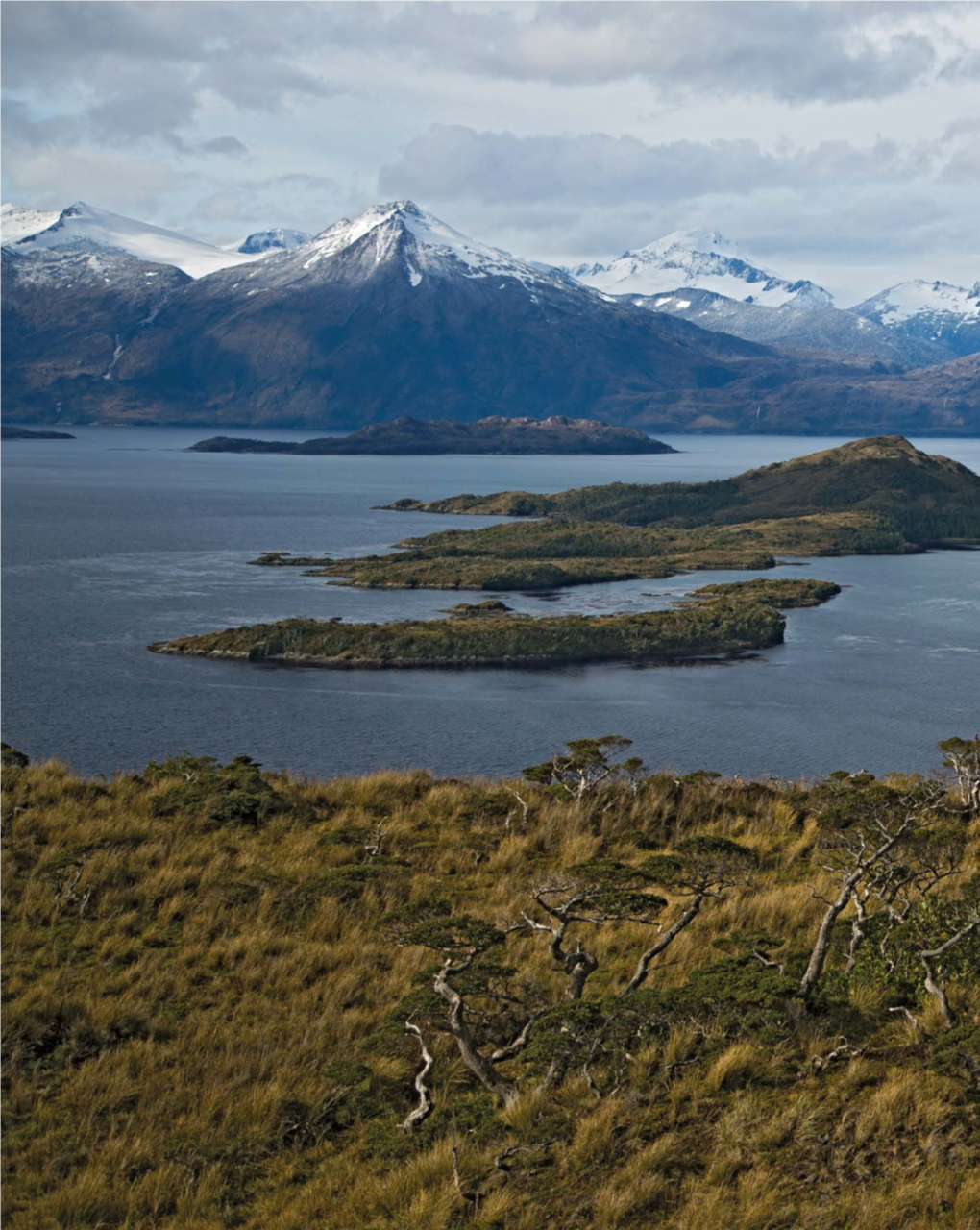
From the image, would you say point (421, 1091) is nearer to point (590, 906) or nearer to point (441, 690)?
point (590, 906)

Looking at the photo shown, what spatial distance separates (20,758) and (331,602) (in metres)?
87.1

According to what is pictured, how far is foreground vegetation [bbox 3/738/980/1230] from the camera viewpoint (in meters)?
11.3

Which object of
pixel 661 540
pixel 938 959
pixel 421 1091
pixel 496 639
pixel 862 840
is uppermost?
pixel 661 540

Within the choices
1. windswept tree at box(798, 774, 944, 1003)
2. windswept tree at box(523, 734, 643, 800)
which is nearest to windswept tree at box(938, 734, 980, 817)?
windswept tree at box(798, 774, 944, 1003)

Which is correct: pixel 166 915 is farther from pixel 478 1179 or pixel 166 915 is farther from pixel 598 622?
pixel 598 622

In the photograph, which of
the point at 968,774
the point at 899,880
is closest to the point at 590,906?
the point at 899,880

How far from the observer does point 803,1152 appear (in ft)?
38.4

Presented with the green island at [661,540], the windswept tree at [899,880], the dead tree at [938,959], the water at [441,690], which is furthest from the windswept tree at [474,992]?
the green island at [661,540]

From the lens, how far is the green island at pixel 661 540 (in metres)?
135

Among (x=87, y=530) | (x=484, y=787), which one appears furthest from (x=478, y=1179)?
(x=87, y=530)

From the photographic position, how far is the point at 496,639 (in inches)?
3784

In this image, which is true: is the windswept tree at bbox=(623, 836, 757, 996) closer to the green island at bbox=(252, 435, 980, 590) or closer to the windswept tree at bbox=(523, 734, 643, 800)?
the windswept tree at bbox=(523, 734, 643, 800)

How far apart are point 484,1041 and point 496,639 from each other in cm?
8177

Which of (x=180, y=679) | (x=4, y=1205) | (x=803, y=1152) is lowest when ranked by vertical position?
(x=180, y=679)
